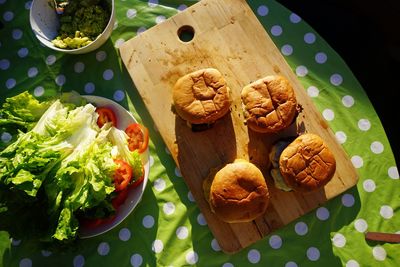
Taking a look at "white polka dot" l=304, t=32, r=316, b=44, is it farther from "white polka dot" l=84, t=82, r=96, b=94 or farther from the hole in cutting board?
"white polka dot" l=84, t=82, r=96, b=94

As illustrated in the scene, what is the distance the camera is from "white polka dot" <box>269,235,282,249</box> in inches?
99.0

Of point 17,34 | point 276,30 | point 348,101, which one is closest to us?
point 348,101

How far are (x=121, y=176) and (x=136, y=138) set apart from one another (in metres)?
0.26

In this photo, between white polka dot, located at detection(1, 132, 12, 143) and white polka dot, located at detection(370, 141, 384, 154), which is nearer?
white polka dot, located at detection(370, 141, 384, 154)

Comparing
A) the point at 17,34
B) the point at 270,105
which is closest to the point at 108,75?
the point at 17,34

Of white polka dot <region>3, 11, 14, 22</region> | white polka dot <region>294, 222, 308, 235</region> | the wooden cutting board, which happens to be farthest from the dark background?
white polka dot <region>3, 11, 14, 22</region>

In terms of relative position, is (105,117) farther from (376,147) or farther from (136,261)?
(376,147)

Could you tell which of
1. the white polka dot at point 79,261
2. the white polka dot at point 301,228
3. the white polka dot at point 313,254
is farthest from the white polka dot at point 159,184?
the white polka dot at point 313,254

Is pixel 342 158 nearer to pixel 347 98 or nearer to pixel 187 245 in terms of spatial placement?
pixel 347 98

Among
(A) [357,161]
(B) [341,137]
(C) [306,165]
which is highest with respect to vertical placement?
(C) [306,165]

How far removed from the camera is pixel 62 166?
2328mm

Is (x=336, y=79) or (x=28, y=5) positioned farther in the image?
(x=28, y=5)

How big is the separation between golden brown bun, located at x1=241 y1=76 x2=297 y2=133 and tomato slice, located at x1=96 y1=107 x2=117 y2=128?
0.80 m

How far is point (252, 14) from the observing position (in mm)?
2674
